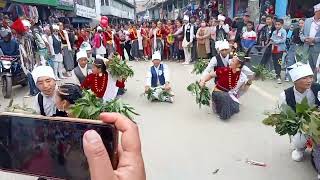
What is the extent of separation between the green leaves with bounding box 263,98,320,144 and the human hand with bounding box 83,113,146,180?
2.27 metres

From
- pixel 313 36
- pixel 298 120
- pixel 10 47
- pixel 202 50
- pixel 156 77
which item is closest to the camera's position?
pixel 298 120

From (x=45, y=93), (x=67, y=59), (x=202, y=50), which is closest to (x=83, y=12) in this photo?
(x=202, y=50)

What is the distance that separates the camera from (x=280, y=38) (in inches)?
351

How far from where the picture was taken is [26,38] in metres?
8.88

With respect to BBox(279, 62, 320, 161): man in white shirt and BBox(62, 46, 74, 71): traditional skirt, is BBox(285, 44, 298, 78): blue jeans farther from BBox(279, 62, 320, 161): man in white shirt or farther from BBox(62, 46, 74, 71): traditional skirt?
BBox(62, 46, 74, 71): traditional skirt

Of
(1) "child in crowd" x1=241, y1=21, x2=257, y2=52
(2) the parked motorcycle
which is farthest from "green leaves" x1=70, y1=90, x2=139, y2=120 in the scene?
(1) "child in crowd" x1=241, y1=21, x2=257, y2=52

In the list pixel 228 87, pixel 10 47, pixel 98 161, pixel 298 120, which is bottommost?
pixel 298 120

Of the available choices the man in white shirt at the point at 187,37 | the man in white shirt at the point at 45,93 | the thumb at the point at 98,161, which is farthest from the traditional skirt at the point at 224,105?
the man in white shirt at the point at 187,37

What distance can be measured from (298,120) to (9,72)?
643 centimetres

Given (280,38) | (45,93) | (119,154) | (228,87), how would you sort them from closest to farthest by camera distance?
(119,154) < (45,93) < (228,87) < (280,38)

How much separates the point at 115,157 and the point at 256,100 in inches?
251

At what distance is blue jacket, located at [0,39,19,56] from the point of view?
8.52 metres

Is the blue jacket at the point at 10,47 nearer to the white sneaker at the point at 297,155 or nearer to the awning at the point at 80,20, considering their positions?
the white sneaker at the point at 297,155

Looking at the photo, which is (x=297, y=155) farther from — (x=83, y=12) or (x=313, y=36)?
(x=83, y=12)
